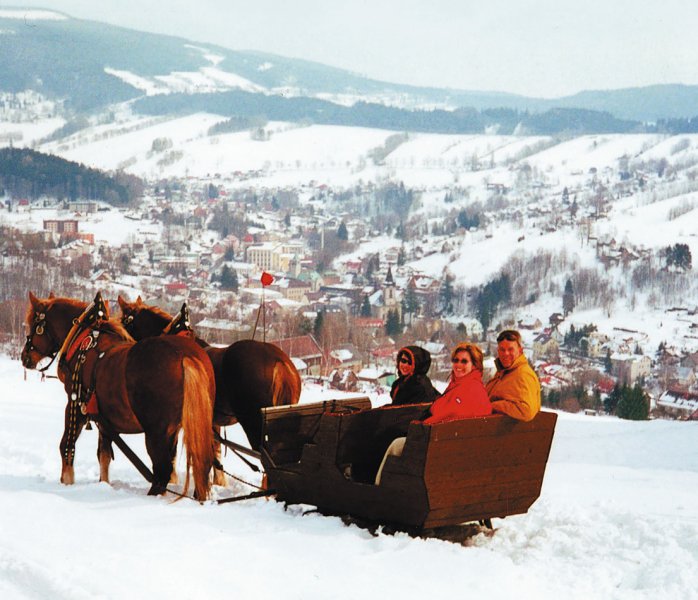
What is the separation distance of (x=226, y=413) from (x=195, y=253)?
447 ft

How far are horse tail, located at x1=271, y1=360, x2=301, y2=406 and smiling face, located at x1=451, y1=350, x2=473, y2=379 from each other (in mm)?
2532

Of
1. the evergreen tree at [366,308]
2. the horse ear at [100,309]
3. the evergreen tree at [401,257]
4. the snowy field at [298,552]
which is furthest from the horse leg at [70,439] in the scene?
the evergreen tree at [401,257]

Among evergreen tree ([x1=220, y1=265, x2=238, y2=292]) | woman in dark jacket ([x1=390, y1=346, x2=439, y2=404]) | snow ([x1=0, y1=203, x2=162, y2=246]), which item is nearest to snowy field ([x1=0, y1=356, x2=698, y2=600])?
woman in dark jacket ([x1=390, y1=346, x2=439, y2=404])

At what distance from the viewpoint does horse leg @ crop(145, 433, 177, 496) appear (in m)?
8.53

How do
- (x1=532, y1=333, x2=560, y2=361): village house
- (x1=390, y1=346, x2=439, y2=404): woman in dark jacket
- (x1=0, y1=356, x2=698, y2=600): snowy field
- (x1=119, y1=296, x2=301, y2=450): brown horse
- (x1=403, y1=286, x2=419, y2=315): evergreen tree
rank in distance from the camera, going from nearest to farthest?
(x1=0, y1=356, x2=698, y2=600): snowy field < (x1=390, y1=346, x2=439, y2=404): woman in dark jacket < (x1=119, y1=296, x2=301, y2=450): brown horse < (x1=532, y1=333, x2=560, y2=361): village house < (x1=403, y1=286, x2=419, y2=315): evergreen tree

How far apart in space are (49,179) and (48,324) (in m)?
155

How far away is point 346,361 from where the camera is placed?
6600 cm

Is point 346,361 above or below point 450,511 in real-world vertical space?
below

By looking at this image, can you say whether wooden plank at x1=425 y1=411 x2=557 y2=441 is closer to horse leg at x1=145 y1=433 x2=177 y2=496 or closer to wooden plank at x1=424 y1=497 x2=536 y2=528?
wooden plank at x1=424 y1=497 x2=536 y2=528

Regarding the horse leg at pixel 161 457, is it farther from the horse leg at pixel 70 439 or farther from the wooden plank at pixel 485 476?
the wooden plank at pixel 485 476

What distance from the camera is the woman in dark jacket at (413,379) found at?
25.2 ft

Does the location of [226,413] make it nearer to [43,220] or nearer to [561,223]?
[43,220]

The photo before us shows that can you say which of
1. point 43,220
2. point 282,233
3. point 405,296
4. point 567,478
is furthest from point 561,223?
point 567,478

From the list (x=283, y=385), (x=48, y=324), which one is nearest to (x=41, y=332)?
(x=48, y=324)
